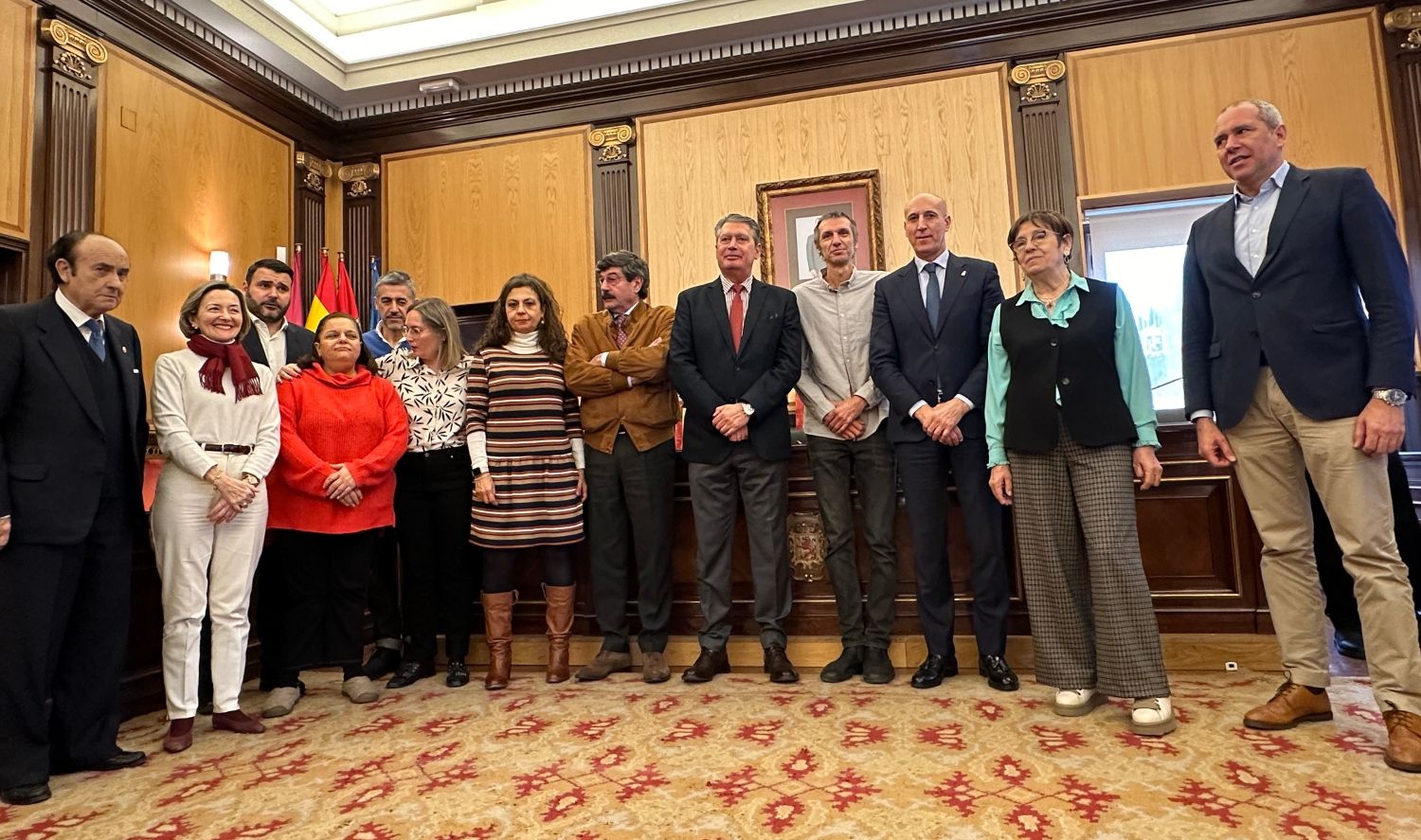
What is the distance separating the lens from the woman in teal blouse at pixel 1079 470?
236cm

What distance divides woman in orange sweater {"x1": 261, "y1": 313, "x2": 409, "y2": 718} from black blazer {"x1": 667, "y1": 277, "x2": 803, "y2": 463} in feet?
3.47

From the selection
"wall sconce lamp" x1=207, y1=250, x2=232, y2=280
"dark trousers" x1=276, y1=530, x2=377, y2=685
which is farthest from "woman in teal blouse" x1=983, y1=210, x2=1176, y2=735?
"wall sconce lamp" x1=207, y1=250, x2=232, y2=280

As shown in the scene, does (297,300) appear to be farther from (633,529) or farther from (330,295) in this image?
(633,529)

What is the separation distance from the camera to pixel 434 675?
3.31 meters

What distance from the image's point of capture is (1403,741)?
77.9 inches

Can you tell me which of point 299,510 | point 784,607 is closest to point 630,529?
point 784,607

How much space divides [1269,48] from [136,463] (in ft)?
19.1

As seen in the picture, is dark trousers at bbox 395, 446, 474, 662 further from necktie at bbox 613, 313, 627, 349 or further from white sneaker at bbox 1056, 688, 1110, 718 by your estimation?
Result: white sneaker at bbox 1056, 688, 1110, 718

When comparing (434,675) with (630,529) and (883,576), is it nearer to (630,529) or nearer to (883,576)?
(630,529)

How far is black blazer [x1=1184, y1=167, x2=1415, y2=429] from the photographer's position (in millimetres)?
2084

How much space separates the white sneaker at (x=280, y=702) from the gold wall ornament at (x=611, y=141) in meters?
3.93

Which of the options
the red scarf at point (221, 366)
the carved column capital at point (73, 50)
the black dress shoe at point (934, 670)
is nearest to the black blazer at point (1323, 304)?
the black dress shoe at point (934, 670)

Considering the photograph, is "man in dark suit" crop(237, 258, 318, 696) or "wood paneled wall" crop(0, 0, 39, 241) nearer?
"man in dark suit" crop(237, 258, 318, 696)

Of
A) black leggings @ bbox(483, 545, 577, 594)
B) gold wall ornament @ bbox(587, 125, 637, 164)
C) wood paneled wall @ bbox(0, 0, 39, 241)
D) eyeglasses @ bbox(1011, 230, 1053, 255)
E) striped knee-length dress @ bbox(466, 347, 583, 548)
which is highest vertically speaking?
gold wall ornament @ bbox(587, 125, 637, 164)
